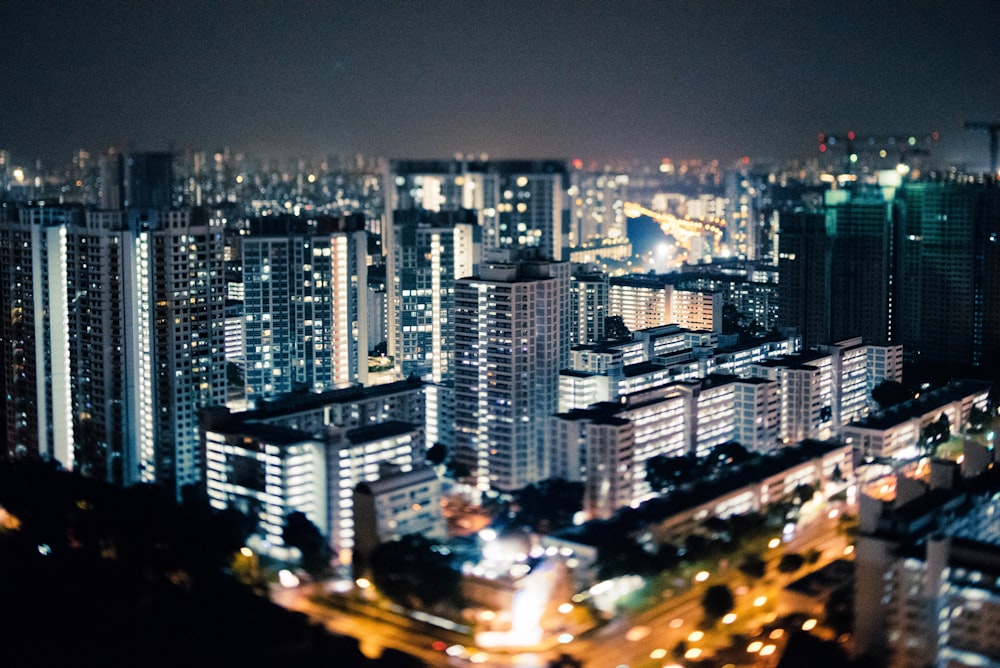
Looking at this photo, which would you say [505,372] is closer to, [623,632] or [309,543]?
[309,543]

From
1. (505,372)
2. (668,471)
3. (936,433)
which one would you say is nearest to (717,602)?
(668,471)

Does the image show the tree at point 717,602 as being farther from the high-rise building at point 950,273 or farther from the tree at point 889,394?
the high-rise building at point 950,273

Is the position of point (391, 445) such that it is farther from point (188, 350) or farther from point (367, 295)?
point (367, 295)

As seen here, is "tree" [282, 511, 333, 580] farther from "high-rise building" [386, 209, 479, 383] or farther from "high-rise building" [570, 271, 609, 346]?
"high-rise building" [570, 271, 609, 346]

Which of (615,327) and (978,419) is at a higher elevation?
(615,327)

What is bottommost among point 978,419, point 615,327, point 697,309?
point 978,419

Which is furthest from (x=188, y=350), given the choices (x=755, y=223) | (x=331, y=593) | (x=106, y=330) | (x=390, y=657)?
(x=755, y=223)

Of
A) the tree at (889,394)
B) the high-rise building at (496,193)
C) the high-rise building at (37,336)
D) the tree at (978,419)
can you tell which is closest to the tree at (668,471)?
the tree at (978,419)
